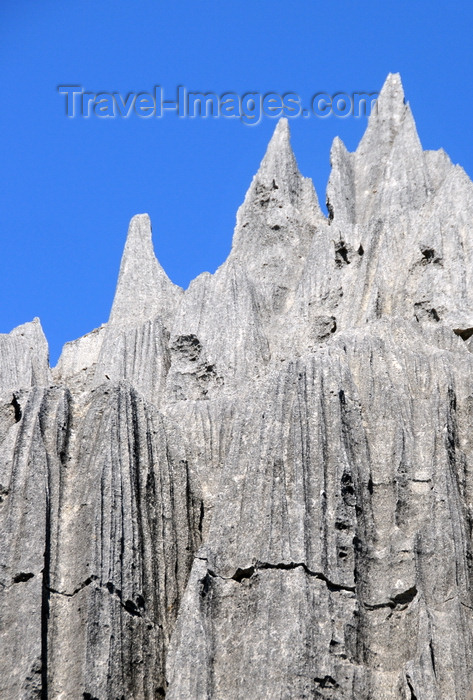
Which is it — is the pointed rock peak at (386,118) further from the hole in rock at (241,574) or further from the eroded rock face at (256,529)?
the hole in rock at (241,574)

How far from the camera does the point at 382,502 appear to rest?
25812mm

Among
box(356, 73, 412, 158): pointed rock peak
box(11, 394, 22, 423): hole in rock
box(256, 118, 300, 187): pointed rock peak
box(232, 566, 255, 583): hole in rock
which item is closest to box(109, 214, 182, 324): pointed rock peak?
box(256, 118, 300, 187): pointed rock peak

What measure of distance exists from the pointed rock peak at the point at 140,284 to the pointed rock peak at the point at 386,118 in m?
9.74

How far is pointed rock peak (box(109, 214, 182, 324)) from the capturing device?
128ft

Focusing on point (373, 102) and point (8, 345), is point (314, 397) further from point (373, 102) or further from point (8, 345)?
point (373, 102)

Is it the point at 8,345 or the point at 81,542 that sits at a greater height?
the point at 8,345

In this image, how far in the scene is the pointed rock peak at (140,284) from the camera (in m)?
39.1

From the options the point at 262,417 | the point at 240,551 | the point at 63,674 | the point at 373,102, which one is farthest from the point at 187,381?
the point at 373,102

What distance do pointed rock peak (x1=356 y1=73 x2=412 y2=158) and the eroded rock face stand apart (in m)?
14.7

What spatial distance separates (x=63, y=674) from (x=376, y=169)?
90.0 feet

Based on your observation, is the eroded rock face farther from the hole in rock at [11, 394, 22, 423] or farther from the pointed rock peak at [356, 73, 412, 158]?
the pointed rock peak at [356, 73, 412, 158]

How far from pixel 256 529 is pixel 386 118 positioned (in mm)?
27593

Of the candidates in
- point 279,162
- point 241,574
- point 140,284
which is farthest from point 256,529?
point 279,162

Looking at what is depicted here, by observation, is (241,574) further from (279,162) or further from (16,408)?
(279,162)
